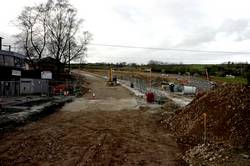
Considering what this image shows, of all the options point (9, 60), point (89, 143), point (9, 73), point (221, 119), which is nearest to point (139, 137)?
point (89, 143)

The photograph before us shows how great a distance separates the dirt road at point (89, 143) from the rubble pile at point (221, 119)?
3.45ft

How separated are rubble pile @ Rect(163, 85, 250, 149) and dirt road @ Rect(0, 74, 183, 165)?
1051 mm

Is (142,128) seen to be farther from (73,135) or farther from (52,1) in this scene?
(52,1)

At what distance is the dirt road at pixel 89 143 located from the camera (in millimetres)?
12250

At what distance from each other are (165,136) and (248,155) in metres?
6.06

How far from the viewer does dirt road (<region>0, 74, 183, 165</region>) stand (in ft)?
40.2

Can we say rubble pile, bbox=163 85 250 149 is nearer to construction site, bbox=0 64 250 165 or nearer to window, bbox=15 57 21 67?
construction site, bbox=0 64 250 165

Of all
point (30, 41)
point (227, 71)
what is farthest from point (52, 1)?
point (227, 71)

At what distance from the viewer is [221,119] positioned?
15914 millimetres

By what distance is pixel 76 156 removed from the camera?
41.4ft

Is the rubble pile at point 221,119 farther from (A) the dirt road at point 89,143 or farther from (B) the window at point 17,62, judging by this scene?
(B) the window at point 17,62

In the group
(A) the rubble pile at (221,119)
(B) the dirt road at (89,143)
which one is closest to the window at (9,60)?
(B) the dirt road at (89,143)

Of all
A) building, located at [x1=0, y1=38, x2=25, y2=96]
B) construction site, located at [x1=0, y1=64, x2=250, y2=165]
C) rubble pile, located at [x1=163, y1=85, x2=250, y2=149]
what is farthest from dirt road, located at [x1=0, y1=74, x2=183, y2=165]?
building, located at [x1=0, y1=38, x2=25, y2=96]

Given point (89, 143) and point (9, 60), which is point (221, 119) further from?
point (9, 60)
